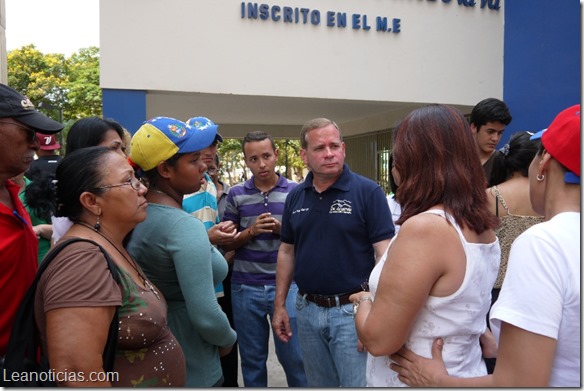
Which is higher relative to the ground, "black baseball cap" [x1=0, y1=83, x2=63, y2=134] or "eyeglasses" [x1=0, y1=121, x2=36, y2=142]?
"black baseball cap" [x1=0, y1=83, x2=63, y2=134]

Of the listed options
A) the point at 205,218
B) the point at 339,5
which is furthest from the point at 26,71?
the point at 205,218

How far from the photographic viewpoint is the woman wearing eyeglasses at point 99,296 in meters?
1.53

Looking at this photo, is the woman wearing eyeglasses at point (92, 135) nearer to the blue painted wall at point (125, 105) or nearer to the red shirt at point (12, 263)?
the red shirt at point (12, 263)

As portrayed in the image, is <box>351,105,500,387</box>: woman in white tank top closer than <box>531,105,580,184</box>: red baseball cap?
No

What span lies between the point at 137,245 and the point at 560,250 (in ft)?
5.65

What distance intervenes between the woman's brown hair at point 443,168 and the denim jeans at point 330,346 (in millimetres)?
1313

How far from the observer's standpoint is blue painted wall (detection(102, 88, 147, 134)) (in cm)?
755

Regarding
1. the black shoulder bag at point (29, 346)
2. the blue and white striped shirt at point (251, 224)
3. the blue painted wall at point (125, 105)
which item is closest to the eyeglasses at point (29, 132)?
the black shoulder bag at point (29, 346)

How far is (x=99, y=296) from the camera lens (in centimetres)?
156

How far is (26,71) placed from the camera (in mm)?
22469

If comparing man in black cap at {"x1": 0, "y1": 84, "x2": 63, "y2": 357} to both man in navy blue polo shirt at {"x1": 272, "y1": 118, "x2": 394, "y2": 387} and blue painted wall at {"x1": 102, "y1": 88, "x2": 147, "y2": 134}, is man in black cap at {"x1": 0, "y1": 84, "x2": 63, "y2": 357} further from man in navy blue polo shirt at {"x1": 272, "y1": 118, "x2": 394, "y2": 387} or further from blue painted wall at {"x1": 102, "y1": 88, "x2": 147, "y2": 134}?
blue painted wall at {"x1": 102, "y1": 88, "x2": 147, "y2": 134}

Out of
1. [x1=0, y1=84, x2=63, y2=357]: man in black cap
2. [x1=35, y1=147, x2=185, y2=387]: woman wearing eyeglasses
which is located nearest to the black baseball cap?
[x1=0, y1=84, x2=63, y2=357]: man in black cap

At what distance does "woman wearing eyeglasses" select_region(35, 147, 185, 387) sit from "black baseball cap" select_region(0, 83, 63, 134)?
273 mm

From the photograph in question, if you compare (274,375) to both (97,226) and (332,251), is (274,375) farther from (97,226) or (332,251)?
(97,226)
